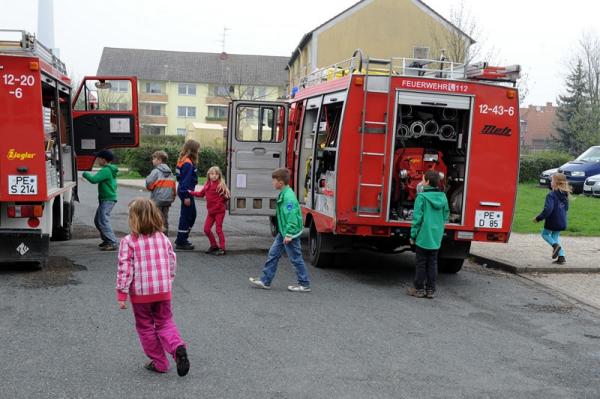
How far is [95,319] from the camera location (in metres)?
6.64

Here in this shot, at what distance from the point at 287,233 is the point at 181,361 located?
130 inches

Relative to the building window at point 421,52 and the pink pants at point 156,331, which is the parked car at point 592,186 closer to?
the building window at point 421,52

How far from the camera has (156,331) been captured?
525 cm

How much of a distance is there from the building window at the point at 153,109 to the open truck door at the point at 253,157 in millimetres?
66031

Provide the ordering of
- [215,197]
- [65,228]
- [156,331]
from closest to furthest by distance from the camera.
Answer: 1. [156,331]
2. [215,197]
3. [65,228]

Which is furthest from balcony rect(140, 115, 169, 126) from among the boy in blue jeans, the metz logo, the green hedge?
the boy in blue jeans

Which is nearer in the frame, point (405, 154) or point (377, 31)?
point (405, 154)

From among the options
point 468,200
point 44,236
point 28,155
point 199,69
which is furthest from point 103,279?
point 199,69

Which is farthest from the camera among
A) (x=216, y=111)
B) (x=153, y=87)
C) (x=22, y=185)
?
(x=216, y=111)

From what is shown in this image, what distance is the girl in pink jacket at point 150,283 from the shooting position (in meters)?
5.10

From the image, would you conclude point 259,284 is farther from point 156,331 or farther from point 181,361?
point 181,361

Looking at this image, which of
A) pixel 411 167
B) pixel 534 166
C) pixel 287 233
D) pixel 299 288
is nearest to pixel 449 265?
pixel 411 167

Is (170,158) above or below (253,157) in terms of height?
below

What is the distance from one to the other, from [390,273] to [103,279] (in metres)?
4.04
